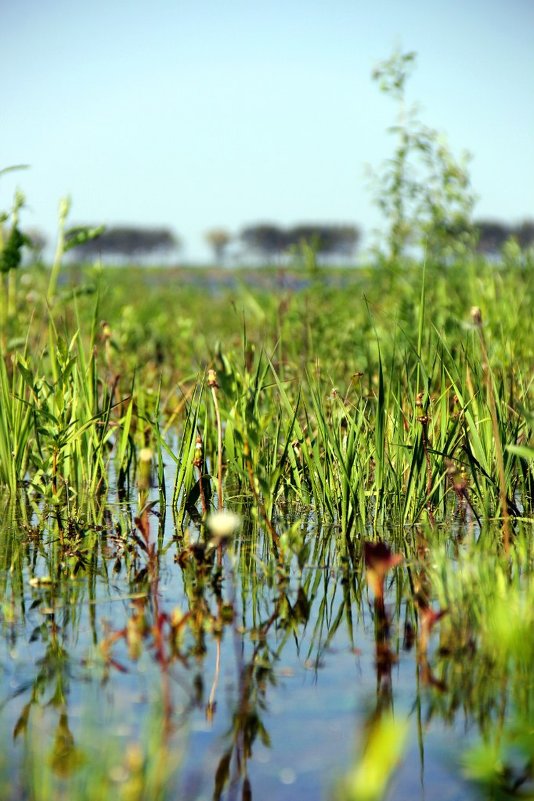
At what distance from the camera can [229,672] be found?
2342mm

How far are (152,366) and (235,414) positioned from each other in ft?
11.4

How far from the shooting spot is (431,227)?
7.51 metres

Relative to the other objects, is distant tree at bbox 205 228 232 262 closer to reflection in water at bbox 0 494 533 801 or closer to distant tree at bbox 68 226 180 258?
distant tree at bbox 68 226 180 258

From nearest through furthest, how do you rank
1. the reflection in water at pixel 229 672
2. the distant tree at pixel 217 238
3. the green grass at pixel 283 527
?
the reflection in water at pixel 229 672, the green grass at pixel 283 527, the distant tree at pixel 217 238

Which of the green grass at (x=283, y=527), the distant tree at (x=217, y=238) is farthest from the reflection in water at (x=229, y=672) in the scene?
the distant tree at (x=217, y=238)

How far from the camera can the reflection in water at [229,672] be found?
1913 mm

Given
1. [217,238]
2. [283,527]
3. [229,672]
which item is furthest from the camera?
[217,238]

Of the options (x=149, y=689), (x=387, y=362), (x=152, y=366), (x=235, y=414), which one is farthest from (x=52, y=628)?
(x=152, y=366)

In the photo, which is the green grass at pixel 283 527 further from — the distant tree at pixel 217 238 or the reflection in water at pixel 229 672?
the distant tree at pixel 217 238

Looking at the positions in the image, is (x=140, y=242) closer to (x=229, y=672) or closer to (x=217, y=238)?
→ (x=217, y=238)

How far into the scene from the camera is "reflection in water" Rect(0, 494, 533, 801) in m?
1.91

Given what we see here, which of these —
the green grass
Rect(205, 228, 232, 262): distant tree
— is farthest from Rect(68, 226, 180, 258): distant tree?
the green grass

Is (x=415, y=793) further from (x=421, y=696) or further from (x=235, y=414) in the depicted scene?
(x=235, y=414)

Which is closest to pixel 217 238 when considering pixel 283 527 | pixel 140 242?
pixel 140 242
